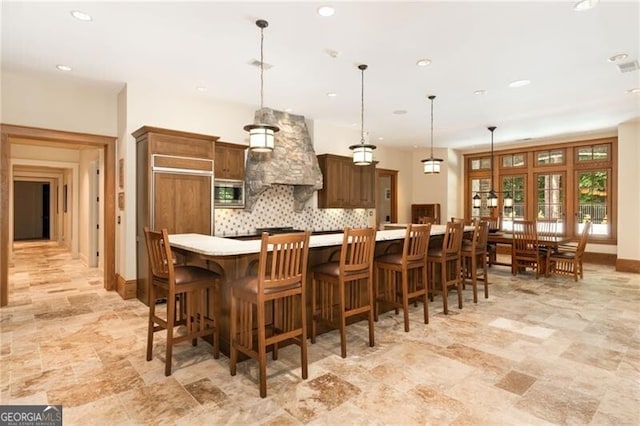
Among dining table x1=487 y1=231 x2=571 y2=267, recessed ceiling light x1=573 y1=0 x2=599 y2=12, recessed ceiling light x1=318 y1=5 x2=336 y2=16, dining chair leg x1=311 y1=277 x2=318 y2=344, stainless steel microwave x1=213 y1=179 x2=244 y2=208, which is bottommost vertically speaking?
dining chair leg x1=311 y1=277 x2=318 y2=344

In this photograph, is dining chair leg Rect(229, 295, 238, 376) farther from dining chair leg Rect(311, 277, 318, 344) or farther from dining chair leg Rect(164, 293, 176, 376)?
dining chair leg Rect(311, 277, 318, 344)

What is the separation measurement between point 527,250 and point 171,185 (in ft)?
20.8

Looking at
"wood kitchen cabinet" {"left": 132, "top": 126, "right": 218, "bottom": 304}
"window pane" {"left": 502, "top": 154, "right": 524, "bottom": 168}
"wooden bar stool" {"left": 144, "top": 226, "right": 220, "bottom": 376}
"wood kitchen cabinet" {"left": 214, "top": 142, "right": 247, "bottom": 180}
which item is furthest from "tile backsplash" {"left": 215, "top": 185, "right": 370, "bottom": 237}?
"window pane" {"left": 502, "top": 154, "right": 524, "bottom": 168}

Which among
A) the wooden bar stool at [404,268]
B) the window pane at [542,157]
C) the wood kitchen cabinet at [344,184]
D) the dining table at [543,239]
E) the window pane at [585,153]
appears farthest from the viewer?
the window pane at [542,157]

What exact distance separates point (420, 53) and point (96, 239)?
23.5ft

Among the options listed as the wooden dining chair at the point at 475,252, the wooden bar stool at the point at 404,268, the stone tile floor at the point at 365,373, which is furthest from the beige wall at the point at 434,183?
the wooden bar stool at the point at 404,268

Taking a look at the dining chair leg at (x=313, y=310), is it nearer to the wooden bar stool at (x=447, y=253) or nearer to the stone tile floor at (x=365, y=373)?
the stone tile floor at (x=365, y=373)

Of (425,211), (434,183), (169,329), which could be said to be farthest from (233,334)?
(434,183)

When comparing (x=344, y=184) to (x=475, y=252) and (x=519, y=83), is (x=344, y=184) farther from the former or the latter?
(x=519, y=83)

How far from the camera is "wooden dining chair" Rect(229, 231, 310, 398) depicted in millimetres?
2449

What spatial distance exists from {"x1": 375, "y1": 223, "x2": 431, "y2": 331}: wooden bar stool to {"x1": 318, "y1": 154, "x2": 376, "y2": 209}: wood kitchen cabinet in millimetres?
3119

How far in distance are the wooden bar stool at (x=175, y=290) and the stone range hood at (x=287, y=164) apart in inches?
115

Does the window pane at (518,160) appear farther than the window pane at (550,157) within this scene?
Yes

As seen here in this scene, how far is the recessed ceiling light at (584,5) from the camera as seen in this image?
290cm
